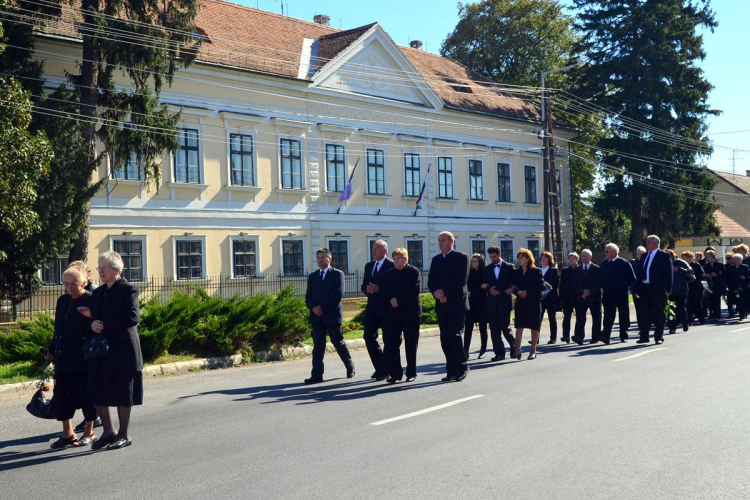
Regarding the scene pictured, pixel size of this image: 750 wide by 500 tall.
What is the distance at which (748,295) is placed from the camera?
2267cm

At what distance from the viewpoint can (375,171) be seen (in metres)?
36.0

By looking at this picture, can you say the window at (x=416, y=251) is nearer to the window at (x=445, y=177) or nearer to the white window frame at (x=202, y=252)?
the window at (x=445, y=177)

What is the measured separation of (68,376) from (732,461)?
595 cm

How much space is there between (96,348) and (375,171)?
1143 inches

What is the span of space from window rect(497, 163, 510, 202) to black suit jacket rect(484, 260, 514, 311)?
28.0 meters

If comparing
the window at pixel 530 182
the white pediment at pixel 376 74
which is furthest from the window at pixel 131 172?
the window at pixel 530 182

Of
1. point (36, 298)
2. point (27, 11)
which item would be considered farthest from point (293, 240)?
point (27, 11)

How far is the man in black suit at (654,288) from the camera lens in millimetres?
16266

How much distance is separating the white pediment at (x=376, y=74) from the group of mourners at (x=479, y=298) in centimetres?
1783

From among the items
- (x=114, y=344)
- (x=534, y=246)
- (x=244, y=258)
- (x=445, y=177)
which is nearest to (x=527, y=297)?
(x=114, y=344)

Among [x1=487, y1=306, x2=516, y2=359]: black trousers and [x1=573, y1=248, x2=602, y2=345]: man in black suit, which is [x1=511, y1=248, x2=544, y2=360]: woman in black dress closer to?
[x1=487, y1=306, x2=516, y2=359]: black trousers

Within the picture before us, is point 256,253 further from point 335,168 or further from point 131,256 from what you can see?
point 335,168

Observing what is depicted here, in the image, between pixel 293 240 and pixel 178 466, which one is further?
pixel 293 240

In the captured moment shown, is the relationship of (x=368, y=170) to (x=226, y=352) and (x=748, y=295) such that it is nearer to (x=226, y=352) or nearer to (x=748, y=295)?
(x=748, y=295)
